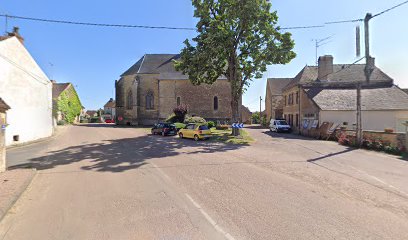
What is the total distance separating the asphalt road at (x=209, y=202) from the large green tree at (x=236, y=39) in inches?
456

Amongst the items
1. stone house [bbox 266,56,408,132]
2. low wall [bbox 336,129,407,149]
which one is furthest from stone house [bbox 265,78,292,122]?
low wall [bbox 336,129,407,149]

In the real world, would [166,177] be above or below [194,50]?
below

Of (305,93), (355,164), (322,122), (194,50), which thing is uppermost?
(194,50)

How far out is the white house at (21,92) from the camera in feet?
54.5

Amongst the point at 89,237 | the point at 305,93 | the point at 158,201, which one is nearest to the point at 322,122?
the point at 305,93

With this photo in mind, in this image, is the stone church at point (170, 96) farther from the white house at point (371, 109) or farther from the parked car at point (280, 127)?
the white house at point (371, 109)

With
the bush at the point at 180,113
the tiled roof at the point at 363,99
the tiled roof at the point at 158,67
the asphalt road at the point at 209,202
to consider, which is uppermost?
the tiled roof at the point at 158,67

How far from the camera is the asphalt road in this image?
14.1ft

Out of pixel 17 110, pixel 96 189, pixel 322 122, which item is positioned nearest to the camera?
pixel 96 189

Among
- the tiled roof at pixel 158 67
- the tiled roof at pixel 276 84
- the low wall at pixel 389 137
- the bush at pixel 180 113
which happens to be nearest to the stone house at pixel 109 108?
the tiled roof at pixel 158 67

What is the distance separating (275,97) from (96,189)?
143ft

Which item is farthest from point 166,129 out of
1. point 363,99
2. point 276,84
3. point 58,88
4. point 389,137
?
point 58,88

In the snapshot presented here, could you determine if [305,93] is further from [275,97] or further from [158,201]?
[158,201]

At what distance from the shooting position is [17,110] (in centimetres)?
1753
